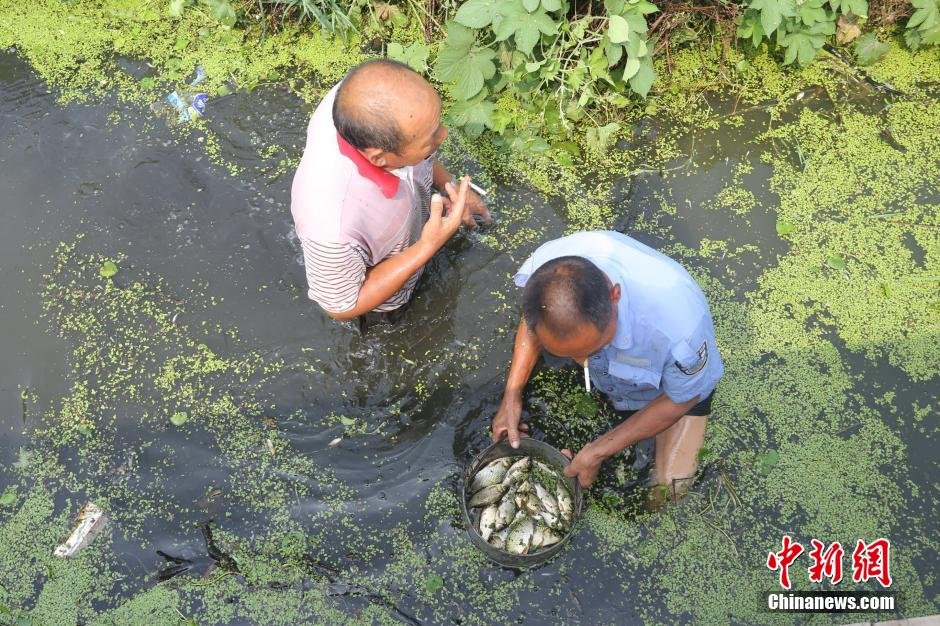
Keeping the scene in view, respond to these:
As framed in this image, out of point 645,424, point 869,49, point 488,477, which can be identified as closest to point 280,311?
point 488,477

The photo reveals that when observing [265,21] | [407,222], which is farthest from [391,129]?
[265,21]

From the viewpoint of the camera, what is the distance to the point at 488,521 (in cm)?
236

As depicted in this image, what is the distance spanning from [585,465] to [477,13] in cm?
199

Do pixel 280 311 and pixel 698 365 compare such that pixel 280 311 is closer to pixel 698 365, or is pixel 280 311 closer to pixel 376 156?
pixel 376 156

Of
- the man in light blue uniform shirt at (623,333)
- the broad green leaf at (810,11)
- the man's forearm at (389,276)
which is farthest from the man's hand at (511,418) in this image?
the broad green leaf at (810,11)

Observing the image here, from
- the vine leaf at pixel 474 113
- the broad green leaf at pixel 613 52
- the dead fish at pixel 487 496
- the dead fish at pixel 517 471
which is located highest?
the broad green leaf at pixel 613 52

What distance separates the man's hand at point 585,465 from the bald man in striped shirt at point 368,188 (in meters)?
0.85

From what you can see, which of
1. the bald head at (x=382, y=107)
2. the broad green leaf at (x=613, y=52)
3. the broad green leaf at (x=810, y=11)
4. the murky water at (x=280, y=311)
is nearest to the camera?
the bald head at (x=382, y=107)

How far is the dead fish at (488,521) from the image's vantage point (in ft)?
7.71

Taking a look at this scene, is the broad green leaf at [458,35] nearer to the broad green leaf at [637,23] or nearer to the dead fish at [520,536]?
the broad green leaf at [637,23]

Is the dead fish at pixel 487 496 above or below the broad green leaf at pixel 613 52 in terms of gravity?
below

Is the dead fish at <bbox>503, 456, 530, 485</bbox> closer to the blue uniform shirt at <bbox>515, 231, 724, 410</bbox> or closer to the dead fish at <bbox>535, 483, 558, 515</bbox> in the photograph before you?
the dead fish at <bbox>535, 483, 558, 515</bbox>

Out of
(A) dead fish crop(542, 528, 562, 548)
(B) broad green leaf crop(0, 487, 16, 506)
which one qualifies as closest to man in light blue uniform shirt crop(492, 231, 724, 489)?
(A) dead fish crop(542, 528, 562, 548)

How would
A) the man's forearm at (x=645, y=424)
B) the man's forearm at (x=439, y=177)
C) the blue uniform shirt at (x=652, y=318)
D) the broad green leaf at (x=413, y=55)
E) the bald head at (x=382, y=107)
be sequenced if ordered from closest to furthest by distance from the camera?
the bald head at (x=382, y=107), the blue uniform shirt at (x=652, y=318), the man's forearm at (x=645, y=424), the man's forearm at (x=439, y=177), the broad green leaf at (x=413, y=55)
